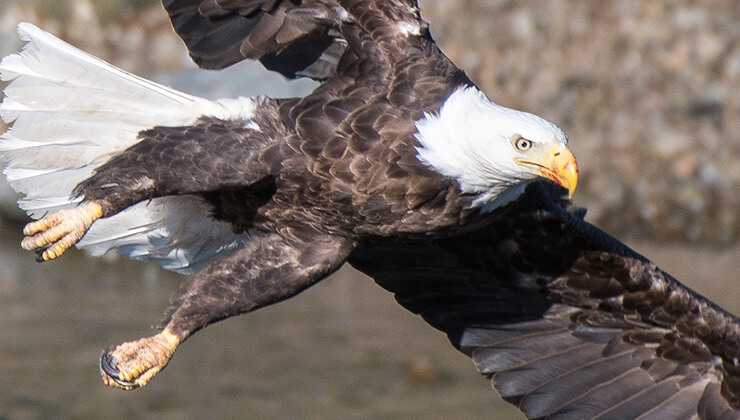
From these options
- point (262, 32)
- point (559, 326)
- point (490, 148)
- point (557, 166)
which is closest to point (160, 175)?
point (262, 32)

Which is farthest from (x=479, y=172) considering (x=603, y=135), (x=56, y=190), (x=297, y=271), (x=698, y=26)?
(x=698, y=26)

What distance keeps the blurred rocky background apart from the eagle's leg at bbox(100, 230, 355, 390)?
5083 mm

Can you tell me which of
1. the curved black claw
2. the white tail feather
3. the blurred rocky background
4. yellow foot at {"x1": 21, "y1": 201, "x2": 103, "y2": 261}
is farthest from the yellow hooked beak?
the blurred rocky background

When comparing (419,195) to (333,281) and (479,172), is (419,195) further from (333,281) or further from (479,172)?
(333,281)

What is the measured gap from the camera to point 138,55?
11500 mm

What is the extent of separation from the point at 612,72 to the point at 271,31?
602 centimetres

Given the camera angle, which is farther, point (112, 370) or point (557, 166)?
point (112, 370)

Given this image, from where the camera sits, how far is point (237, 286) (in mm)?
5801

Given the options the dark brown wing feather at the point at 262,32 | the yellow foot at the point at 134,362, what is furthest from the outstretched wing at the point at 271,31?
the yellow foot at the point at 134,362

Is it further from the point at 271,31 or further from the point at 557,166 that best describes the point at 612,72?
the point at 557,166

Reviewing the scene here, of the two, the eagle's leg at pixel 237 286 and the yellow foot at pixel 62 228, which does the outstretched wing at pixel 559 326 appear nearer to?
the eagle's leg at pixel 237 286

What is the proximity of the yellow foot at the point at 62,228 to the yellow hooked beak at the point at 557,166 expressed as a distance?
4.37ft

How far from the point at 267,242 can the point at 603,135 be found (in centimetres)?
570

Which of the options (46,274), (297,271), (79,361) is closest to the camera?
(297,271)
